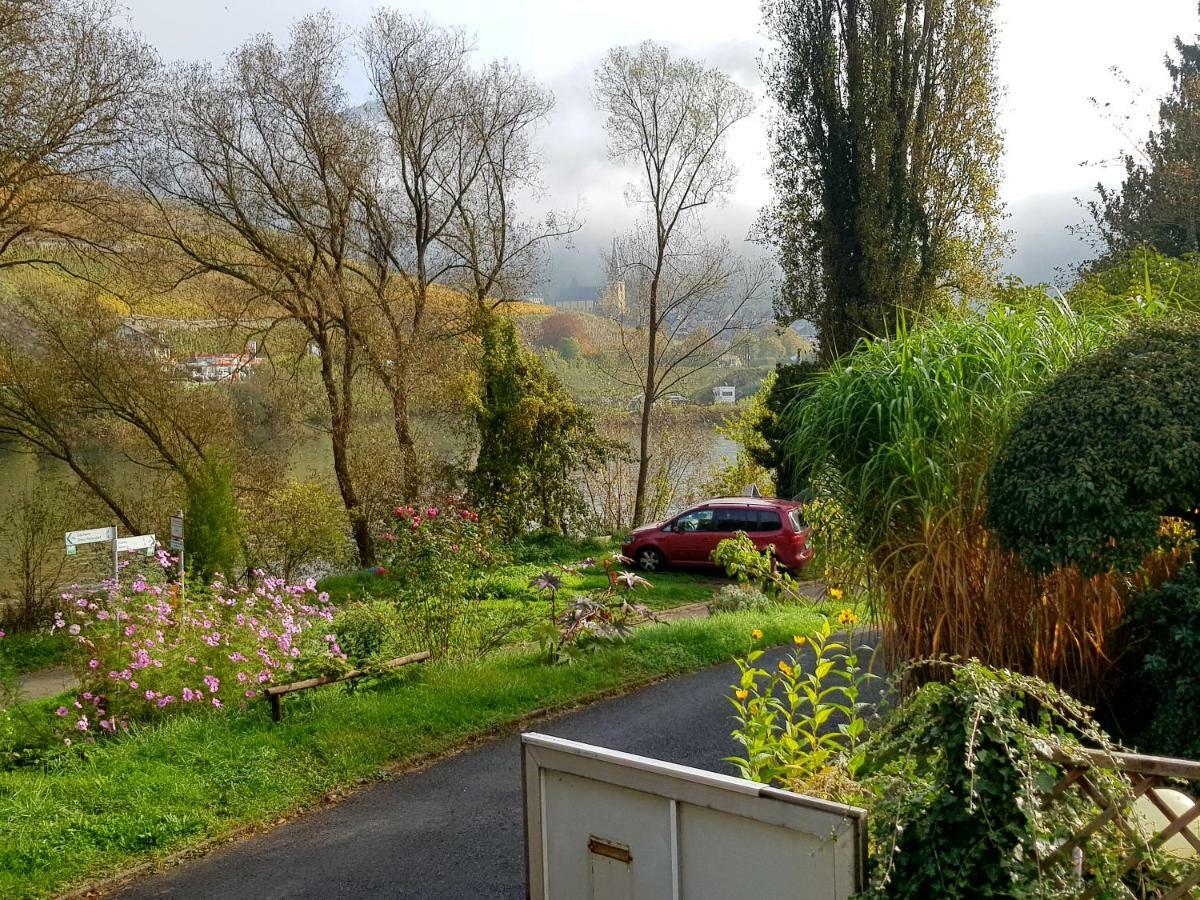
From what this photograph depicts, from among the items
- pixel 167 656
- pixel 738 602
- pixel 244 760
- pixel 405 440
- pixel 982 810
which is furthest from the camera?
pixel 405 440

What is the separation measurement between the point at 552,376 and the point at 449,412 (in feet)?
9.69

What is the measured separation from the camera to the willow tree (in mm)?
21906

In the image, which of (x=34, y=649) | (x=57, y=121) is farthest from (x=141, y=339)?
(x=34, y=649)

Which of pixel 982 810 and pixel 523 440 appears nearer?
pixel 982 810

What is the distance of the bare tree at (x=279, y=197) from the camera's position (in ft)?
67.4

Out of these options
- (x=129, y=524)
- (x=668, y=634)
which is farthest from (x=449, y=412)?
(x=668, y=634)

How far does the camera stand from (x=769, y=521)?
18.3 meters

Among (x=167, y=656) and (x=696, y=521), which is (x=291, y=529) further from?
(x=167, y=656)

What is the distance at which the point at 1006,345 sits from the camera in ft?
20.7

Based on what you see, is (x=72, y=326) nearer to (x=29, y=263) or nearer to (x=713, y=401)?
(x=29, y=263)

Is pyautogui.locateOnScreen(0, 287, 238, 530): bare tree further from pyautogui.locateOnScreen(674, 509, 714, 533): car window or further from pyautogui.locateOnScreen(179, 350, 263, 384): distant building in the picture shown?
pyautogui.locateOnScreen(674, 509, 714, 533): car window

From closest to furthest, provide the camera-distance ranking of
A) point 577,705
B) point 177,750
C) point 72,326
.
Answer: point 177,750 → point 577,705 → point 72,326

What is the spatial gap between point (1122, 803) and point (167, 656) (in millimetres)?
7676

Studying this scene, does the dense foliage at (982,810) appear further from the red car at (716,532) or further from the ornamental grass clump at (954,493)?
the red car at (716,532)
